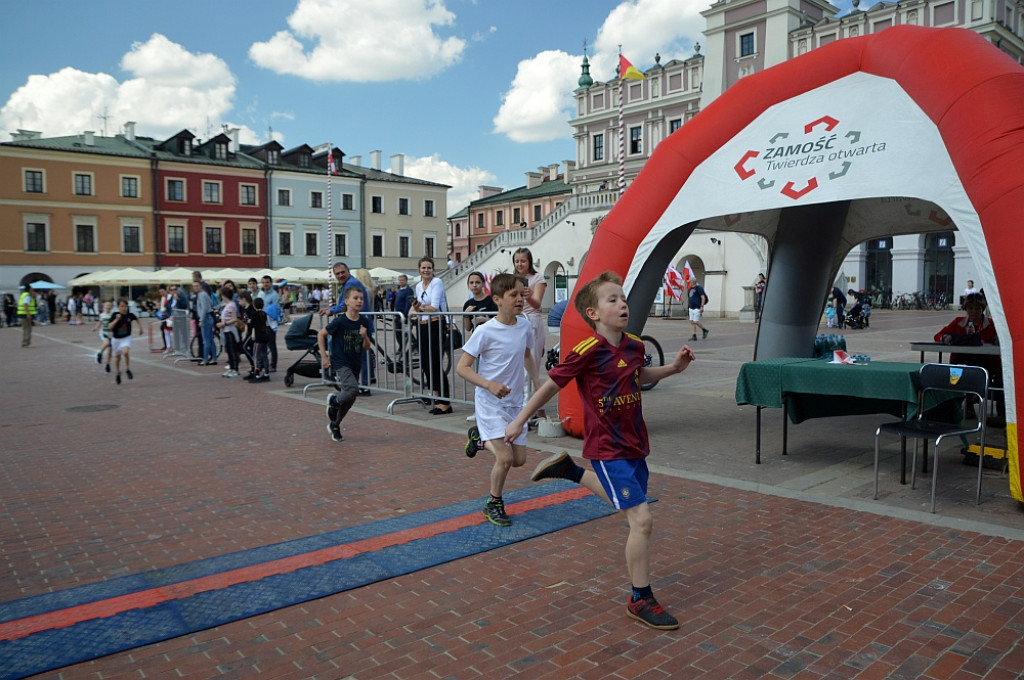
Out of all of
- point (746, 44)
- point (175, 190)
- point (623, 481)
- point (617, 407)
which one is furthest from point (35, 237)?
point (623, 481)

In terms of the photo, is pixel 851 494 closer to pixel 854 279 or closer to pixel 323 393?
pixel 323 393

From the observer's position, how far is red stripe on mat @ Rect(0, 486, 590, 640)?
3.96 m

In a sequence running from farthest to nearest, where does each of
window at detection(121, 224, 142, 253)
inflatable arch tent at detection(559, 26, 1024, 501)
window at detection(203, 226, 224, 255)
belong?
1. window at detection(203, 226, 224, 255)
2. window at detection(121, 224, 142, 253)
3. inflatable arch tent at detection(559, 26, 1024, 501)

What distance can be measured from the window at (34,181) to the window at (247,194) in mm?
13279

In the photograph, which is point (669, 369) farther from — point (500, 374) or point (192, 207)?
point (192, 207)

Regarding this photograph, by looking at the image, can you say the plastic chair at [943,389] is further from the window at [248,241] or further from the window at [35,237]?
the window at [248,241]

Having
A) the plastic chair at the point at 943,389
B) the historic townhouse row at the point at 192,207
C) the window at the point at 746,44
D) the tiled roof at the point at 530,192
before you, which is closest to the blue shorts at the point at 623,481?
the plastic chair at the point at 943,389

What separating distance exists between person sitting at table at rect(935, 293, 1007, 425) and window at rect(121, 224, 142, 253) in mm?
56365

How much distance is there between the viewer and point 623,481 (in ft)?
12.6

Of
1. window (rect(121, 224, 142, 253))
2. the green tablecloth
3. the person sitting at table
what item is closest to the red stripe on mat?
the green tablecloth

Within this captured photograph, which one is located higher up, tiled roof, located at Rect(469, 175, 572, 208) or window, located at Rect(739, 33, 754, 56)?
window, located at Rect(739, 33, 754, 56)

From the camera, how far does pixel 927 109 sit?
6387 millimetres

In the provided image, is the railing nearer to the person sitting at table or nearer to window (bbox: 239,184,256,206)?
window (bbox: 239,184,256,206)

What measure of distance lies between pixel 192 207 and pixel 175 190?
1.66 metres
